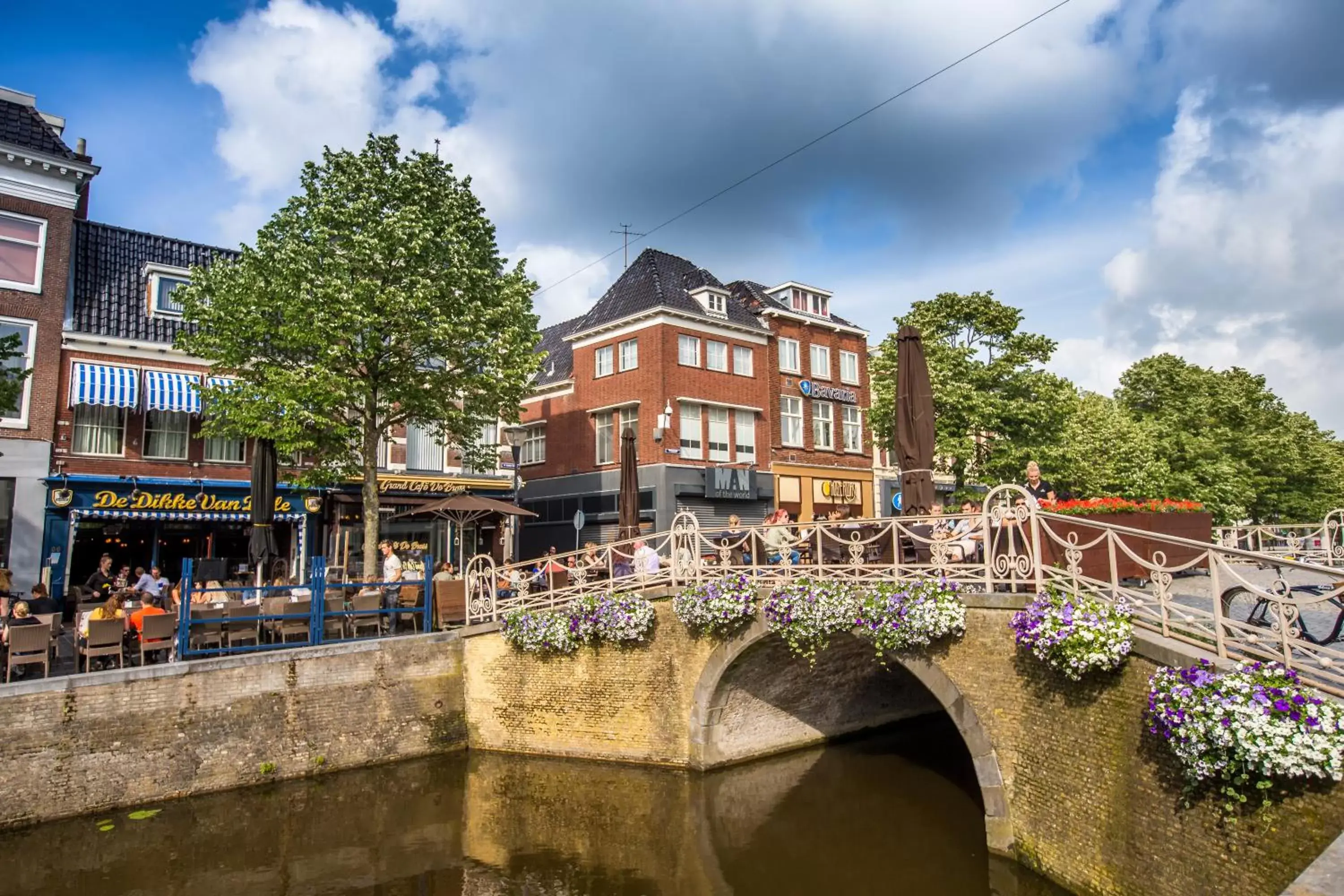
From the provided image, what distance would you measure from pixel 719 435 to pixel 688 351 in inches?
133

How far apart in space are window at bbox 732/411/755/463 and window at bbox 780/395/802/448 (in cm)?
140

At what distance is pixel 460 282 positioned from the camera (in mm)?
19000

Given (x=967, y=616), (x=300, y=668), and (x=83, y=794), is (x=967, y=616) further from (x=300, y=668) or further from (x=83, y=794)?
(x=83, y=794)

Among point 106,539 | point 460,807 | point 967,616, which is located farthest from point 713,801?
point 106,539

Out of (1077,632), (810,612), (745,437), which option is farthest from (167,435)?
(1077,632)

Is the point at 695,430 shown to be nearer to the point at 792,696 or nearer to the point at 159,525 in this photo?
the point at 792,696

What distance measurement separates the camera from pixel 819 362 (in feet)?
112

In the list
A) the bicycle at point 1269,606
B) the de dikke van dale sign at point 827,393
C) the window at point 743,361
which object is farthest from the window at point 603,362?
the bicycle at point 1269,606

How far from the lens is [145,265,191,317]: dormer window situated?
23031 millimetres

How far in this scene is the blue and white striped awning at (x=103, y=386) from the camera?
68.0ft

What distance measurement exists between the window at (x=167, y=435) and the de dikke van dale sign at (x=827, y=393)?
21.8 metres

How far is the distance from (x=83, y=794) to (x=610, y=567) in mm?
8211

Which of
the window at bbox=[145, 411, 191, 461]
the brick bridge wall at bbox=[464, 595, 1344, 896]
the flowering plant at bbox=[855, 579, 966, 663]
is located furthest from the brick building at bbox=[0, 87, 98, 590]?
the flowering plant at bbox=[855, 579, 966, 663]

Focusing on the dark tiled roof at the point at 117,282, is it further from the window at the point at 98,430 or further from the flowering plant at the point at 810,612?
the flowering plant at the point at 810,612
